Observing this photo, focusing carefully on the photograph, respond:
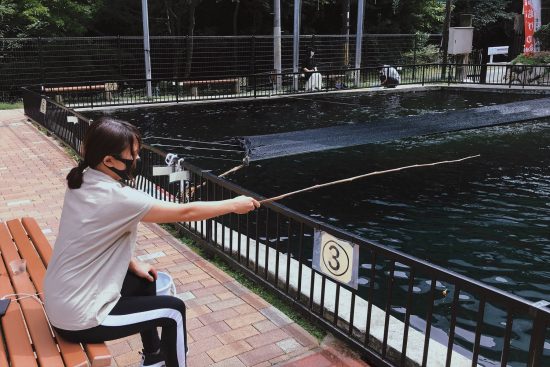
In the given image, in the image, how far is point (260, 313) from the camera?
13.4 ft

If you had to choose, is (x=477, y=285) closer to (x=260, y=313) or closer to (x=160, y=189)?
(x=260, y=313)

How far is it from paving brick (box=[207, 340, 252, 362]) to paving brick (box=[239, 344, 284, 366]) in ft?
0.18

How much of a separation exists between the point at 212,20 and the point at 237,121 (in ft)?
64.6

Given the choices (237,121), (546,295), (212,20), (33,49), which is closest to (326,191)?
(546,295)

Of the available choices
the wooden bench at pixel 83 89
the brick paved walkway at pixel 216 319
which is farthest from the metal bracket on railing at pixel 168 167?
the wooden bench at pixel 83 89

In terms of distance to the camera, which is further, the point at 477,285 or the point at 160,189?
the point at 160,189

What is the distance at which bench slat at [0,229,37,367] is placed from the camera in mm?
2488

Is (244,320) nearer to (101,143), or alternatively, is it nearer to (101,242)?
(101,242)

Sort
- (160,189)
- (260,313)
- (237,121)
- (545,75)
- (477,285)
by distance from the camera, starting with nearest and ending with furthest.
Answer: (477,285) → (260,313) → (160,189) → (237,121) → (545,75)

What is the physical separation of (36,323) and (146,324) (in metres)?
0.62

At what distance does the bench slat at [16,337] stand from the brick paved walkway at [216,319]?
0.78 metres

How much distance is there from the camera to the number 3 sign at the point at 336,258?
131 inches

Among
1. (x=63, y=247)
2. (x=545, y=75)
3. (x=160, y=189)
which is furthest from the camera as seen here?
(x=545, y=75)

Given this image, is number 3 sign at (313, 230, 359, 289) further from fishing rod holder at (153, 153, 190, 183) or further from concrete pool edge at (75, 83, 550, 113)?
concrete pool edge at (75, 83, 550, 113)
